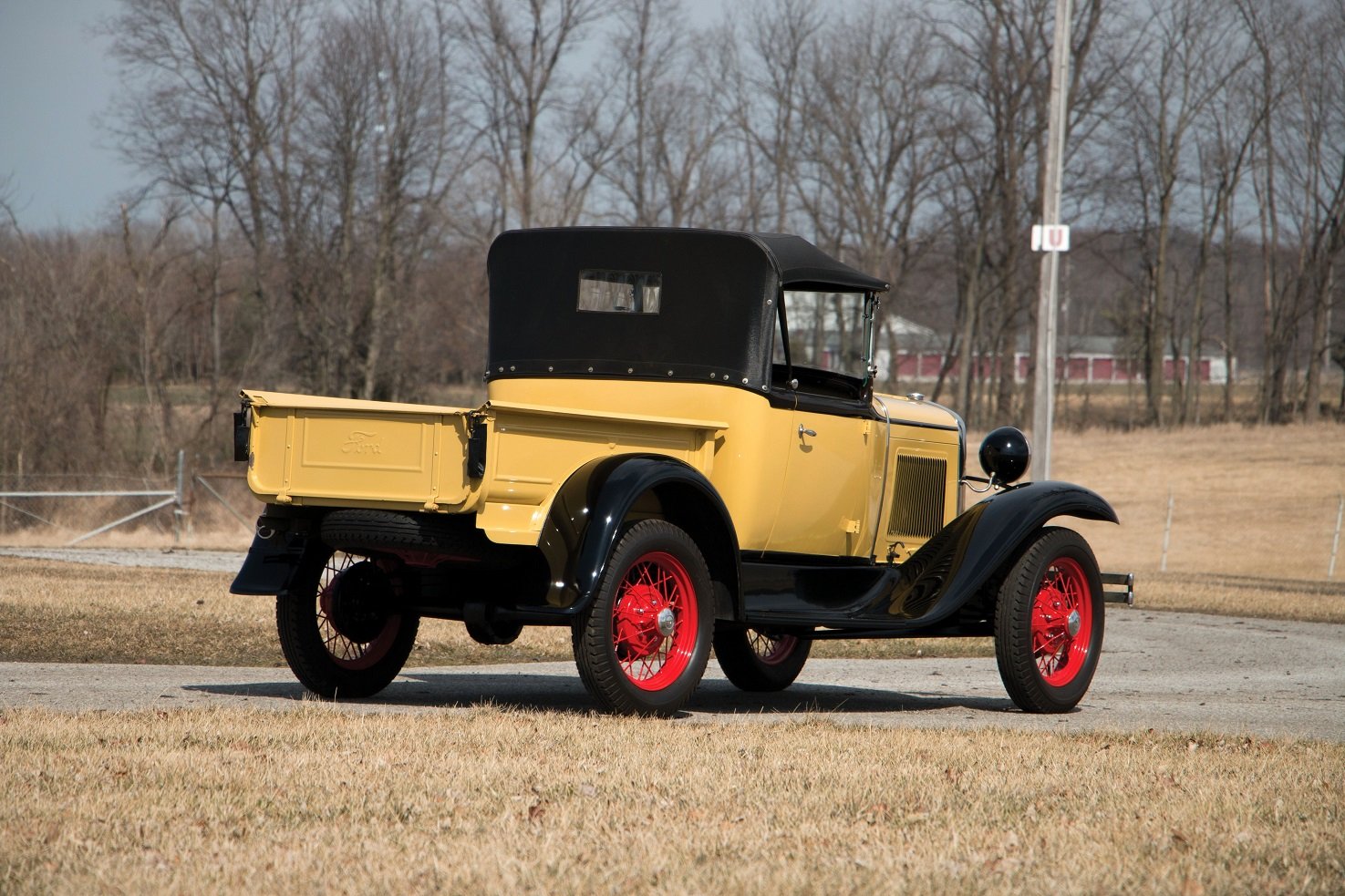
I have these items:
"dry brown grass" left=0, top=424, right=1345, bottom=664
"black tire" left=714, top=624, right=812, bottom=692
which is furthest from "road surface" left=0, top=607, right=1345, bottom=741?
"dry brown grass" left=0, top=424, right=1345, bottom=664

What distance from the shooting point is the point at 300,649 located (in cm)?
773

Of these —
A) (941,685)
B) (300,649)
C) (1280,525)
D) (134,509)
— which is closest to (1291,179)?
(1280,525)

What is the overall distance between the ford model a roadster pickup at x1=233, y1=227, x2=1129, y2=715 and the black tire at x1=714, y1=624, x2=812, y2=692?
21mm

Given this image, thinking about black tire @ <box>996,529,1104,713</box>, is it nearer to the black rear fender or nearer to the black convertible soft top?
the black convertible soft top

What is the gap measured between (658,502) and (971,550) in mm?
1976

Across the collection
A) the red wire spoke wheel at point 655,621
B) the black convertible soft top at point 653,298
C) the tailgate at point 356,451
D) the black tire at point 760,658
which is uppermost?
the black convertible soft top at point 653,298

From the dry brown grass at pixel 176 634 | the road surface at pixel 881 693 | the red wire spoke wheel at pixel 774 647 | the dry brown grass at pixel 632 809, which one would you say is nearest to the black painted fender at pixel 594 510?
the dry brown grass at pixel 632 809

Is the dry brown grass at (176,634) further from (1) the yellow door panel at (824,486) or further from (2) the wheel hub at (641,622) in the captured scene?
(2) the wheel hub at (641,622)

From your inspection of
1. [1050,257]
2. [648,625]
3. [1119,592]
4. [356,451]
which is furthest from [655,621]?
[1050,257]

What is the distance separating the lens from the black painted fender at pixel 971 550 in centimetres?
806

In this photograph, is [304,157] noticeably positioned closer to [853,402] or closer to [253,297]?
[253,297]

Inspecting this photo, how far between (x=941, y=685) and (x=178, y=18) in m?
35.7

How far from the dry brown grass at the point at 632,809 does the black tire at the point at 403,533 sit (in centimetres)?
76

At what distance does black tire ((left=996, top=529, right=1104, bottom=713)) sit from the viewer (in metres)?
8.12
